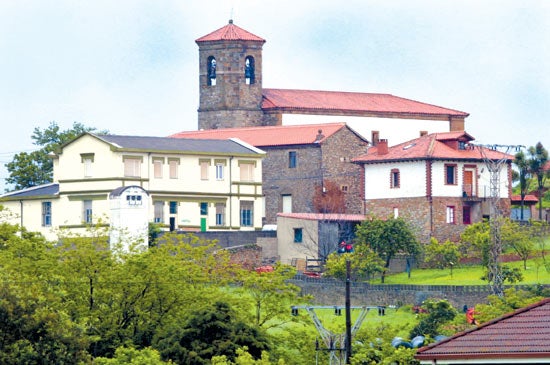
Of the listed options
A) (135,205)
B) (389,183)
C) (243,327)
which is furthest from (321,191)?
(243,327)

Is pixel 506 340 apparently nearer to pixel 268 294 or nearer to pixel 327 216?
pixel 268 294

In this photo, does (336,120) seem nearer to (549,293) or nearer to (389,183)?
(389,183)

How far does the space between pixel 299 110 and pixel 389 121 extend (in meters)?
6.03

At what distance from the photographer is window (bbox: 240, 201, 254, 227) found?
302 ft

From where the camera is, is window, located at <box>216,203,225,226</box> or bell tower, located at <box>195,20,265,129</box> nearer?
window, located at <box>216,203,225,226</box>

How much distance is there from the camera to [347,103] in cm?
11144

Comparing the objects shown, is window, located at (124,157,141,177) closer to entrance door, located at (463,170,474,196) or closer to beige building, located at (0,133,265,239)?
beige building, located at (0,133,265,239)

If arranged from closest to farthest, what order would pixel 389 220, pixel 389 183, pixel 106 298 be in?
pixel 106 298
pixel 389 220
pixel 389 183

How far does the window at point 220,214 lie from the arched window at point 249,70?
1948 cm

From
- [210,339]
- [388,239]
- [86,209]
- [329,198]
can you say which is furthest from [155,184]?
[210,339]

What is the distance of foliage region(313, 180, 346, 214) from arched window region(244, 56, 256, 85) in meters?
13.8

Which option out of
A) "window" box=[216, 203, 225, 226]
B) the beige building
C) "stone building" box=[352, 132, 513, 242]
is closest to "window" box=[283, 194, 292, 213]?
"stone building" box=[352, 132, 513, 242]

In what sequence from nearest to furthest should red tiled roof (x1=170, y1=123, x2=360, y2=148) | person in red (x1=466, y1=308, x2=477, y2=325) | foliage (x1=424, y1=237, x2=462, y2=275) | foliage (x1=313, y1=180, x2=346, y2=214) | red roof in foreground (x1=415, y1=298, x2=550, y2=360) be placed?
red roof in foreground (x1=415, y1=298, x2=550, y2=360), person in red (x1=466, y1=308, x2=477, y2=325), foliage (x1=424, y1=237, x2=462, y2=275), foliage (x1=313, y1=180, x2=346, y2=214), red tiled roof (x1=170, y1=123, x2=360, y2=148)

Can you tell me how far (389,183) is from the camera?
307 feet
